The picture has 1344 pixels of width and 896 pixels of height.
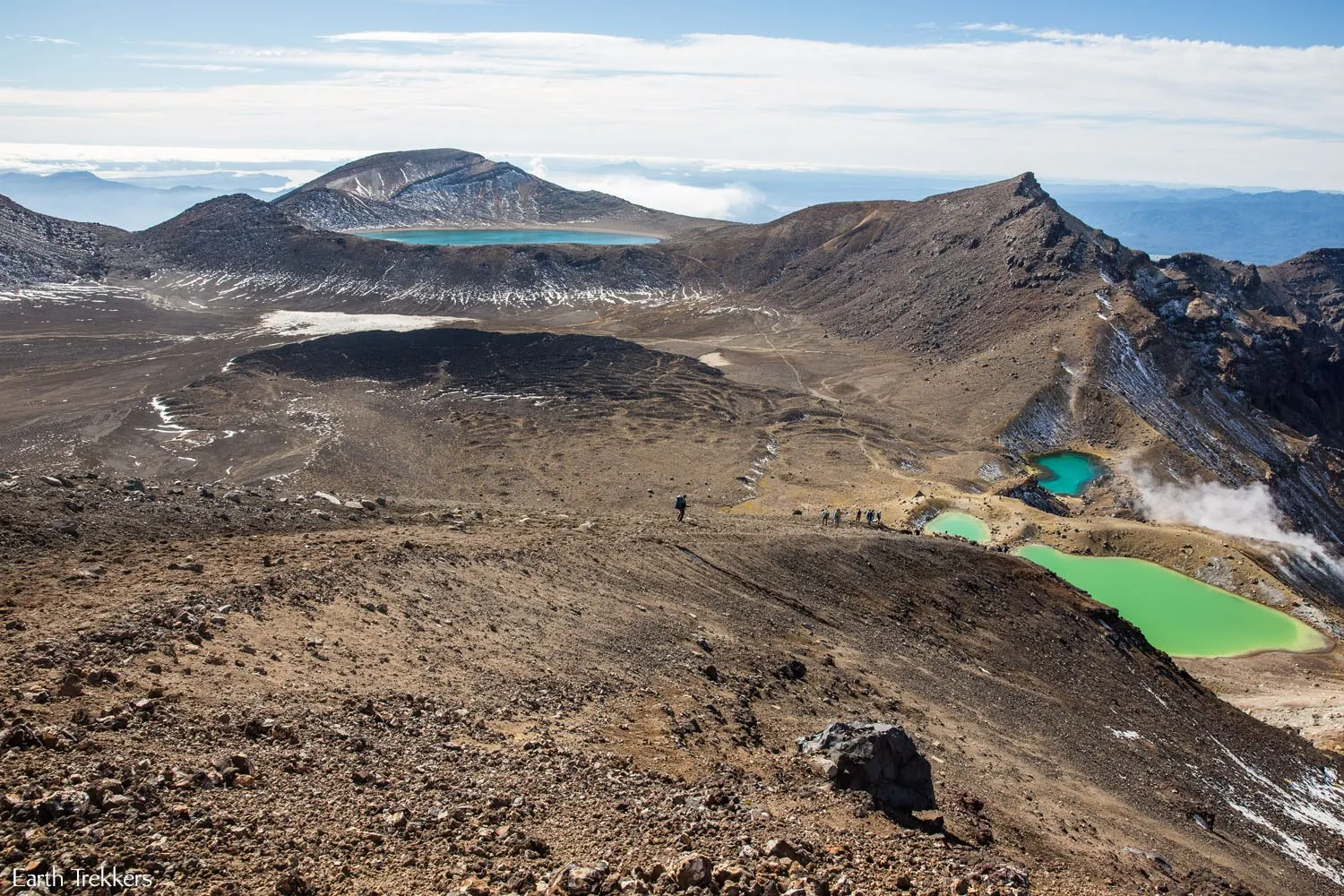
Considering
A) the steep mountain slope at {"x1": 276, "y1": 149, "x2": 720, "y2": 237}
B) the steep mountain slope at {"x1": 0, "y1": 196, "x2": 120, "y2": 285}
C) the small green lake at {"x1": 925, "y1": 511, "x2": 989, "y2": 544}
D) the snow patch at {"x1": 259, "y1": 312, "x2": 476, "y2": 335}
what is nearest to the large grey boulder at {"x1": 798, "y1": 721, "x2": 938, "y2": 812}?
the small green lake at {"x1": 925, "y1": 511, "x2": 989, "y2": 544}

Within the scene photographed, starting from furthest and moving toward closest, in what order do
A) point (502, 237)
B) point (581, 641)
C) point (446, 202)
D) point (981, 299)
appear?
point (446, 202), point (502, 237), point (981, 299), point (581, 641)

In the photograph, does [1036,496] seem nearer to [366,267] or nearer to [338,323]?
[338,323]

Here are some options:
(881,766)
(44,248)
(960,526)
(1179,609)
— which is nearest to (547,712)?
(881,766)

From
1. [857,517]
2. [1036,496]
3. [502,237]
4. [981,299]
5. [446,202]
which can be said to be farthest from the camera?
[446,202]

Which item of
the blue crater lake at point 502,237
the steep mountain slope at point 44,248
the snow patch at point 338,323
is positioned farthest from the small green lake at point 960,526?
the blue crater lake at point 502,237

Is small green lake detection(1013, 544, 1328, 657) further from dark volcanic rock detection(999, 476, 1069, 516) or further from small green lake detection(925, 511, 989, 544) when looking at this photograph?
dark volcanic rock detection(999, 476, 1069, 516)
